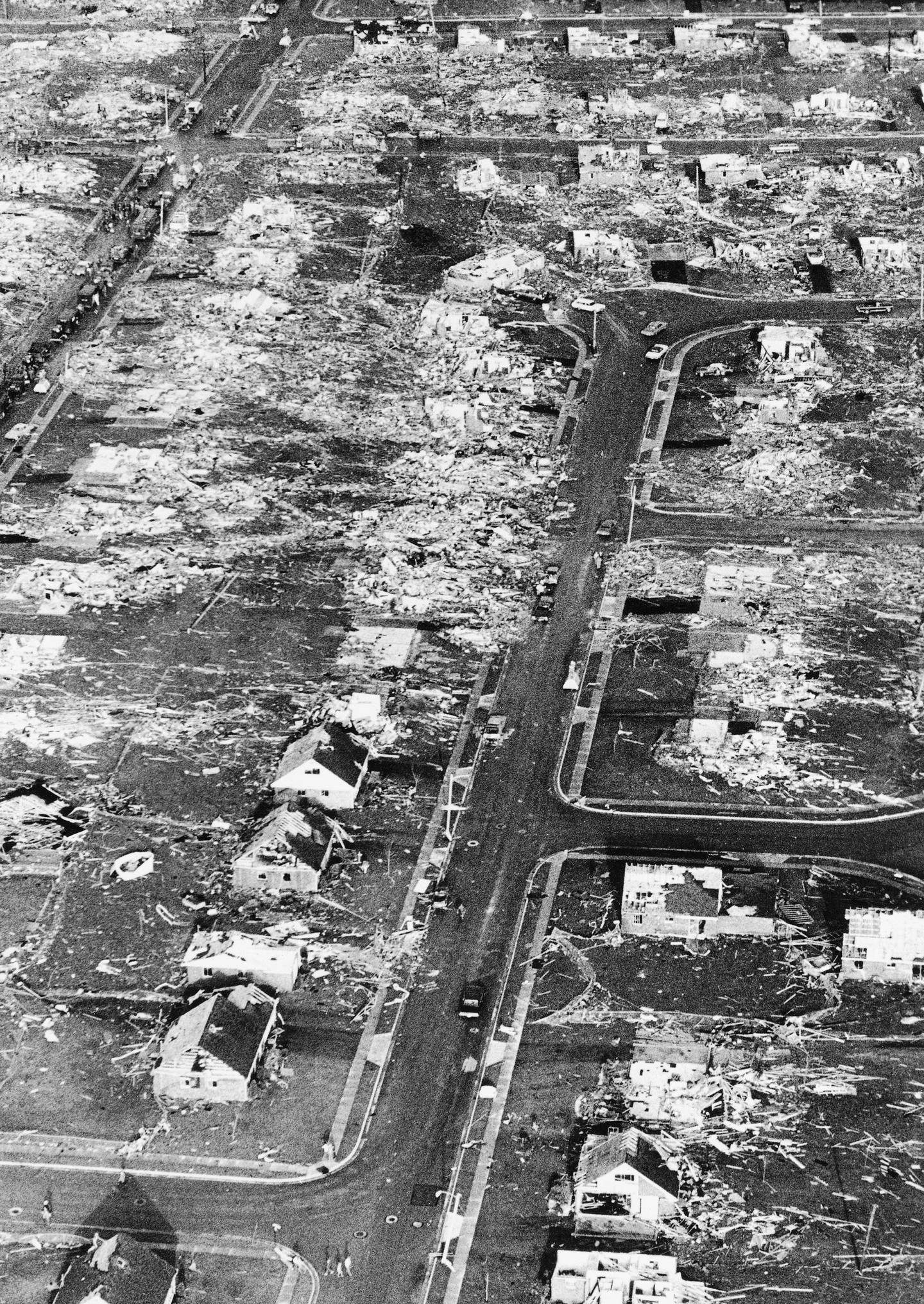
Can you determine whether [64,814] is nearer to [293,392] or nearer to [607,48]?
[293,392]

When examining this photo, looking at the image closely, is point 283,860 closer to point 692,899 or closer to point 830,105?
point 692,899

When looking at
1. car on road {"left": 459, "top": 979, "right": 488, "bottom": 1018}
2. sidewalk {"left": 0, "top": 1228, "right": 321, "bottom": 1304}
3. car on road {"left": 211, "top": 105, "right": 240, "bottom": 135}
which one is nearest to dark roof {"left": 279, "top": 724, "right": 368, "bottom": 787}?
car on road {"left": 459, "top": 979, "right": 488, "bottom": 1018}

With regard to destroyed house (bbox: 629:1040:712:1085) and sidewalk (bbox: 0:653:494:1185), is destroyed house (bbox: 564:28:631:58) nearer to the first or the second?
sidewalk (bbox: 0:653:494:1185)

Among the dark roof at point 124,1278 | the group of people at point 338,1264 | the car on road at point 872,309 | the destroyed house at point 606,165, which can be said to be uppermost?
the dark roof at point 124,1278

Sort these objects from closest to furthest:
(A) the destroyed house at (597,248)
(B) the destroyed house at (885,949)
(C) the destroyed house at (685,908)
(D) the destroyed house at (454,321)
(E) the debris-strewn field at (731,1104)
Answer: (E) the debris-strewn field at (731,1104) < (B) the destroyed house at (885,949) < (C) the destroyed house at (685,908) < (D) the destroyed house at (454,321) < (A) the destroyed house at (597,248)

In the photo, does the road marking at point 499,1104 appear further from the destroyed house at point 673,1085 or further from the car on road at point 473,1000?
the destroyed house at point 673,1085

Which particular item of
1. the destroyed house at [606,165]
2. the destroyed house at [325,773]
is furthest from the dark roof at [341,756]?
the destroyed house at [606,165]

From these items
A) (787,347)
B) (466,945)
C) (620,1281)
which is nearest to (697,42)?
(787,347)
